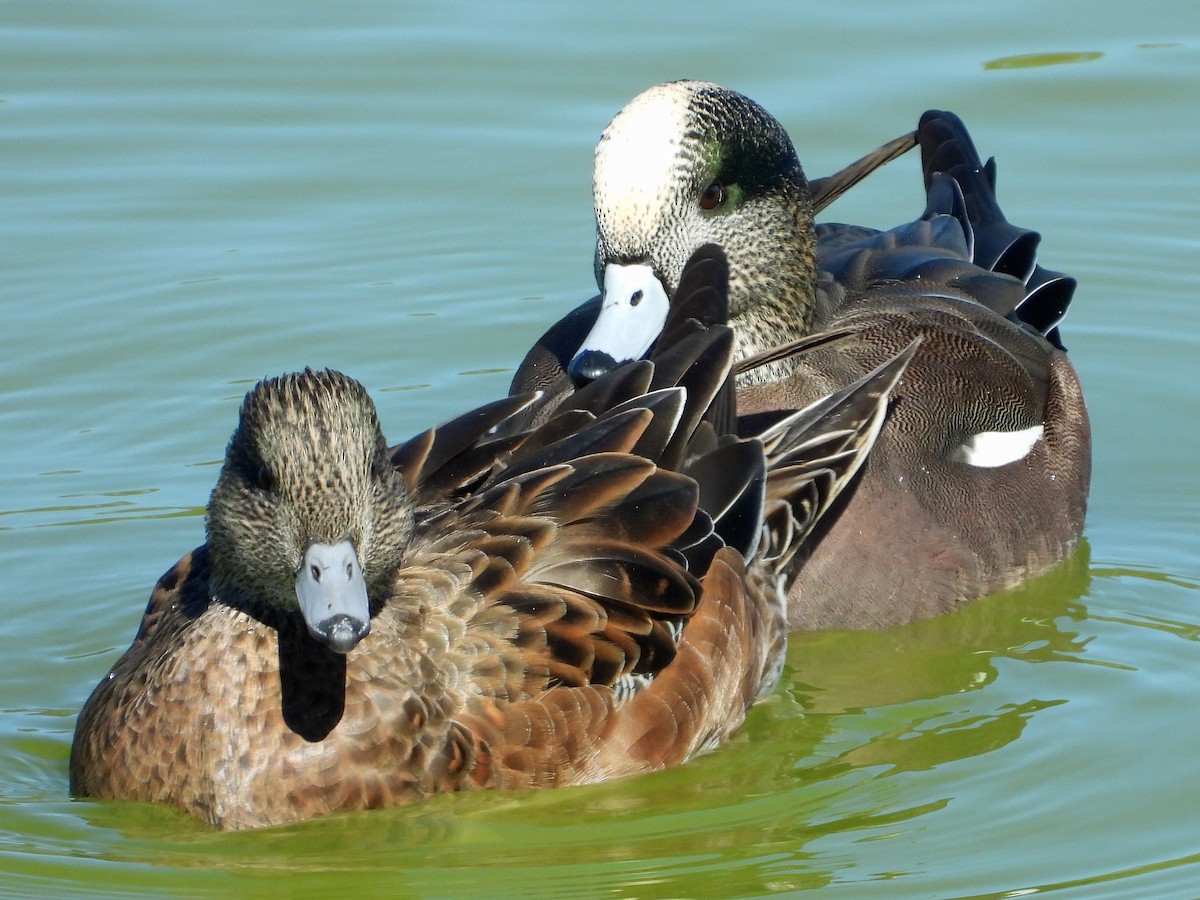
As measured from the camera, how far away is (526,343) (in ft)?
28.6

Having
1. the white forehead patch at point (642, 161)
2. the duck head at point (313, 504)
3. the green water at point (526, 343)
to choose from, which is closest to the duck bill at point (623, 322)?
the white forehead patch at point (642, 161)

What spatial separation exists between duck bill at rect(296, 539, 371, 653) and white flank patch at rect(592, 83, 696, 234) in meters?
1.97

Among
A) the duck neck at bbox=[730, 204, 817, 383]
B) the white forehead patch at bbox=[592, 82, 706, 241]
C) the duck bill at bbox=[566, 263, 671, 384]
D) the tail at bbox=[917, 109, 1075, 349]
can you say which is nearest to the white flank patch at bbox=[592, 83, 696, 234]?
the white forehead patch at bbox=[592, 82, 706, 241]

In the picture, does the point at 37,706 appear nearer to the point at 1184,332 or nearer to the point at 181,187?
the point at 181,187

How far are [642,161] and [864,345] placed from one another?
974 mm

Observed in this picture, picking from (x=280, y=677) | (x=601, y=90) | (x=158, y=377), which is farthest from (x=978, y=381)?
(x=601, y=90)

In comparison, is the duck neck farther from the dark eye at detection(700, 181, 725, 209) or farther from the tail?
the tail

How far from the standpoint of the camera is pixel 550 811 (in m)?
5.39

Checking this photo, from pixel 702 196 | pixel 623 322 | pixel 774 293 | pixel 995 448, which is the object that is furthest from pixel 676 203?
pixel 995 448

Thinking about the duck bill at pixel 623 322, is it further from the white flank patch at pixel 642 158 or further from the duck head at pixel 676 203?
the white flank patch at pixel 642 158

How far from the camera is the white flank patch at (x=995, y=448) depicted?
6848 mm

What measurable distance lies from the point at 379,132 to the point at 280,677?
5.53 meters

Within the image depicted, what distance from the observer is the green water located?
208 inches

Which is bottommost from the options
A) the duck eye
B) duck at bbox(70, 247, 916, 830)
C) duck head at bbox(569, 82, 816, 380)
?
duck at bbox(70, 247, 916, 830)
